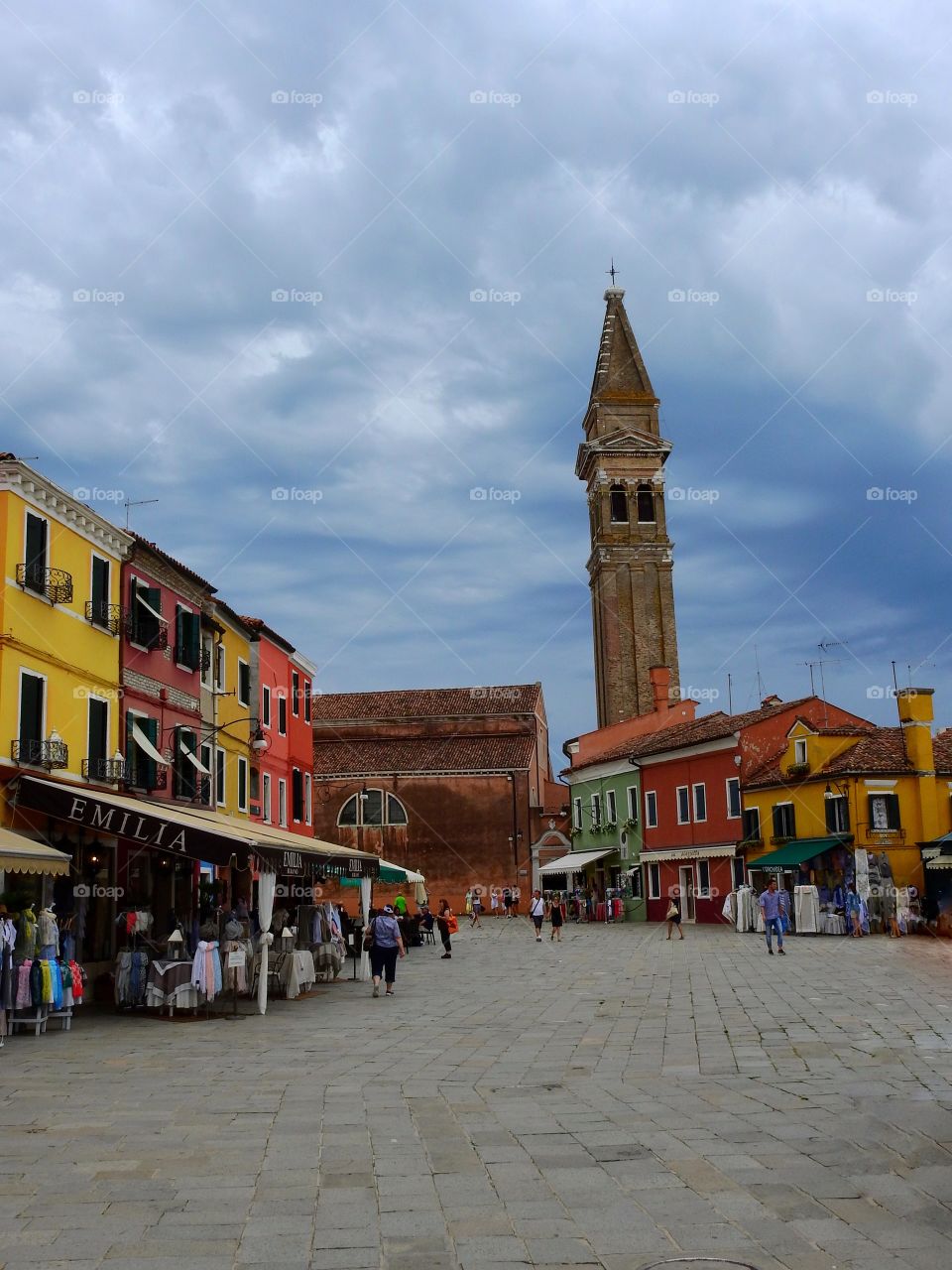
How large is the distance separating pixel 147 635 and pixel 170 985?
7.75 meters

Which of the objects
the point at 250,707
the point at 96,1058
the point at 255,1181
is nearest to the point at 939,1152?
the point at 255,1181

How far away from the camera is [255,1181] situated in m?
6.41

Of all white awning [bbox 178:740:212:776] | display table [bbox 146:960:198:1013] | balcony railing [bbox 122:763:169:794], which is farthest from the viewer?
white awning [bbox 178:740:212:776]

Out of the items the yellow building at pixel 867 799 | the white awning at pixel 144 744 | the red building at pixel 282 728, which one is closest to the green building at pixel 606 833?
the yellow building at pixel 867 799

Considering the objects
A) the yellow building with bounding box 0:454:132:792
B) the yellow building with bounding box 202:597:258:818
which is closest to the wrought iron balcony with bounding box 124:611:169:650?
the yellow building with bounding box 0:454:132:792

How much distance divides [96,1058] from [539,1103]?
4.98m

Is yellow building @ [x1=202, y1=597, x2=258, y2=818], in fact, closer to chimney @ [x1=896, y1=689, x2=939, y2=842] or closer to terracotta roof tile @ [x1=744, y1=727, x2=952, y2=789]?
terracotta roof tile @ [x1=744, y1=727, x2=952, y2=789]

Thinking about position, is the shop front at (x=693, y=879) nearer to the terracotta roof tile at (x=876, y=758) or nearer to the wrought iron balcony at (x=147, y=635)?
the terracotta roof tile at (x=876, y=758)

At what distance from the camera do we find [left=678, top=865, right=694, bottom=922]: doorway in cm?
3950

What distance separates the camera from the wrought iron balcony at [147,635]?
66.5 ft

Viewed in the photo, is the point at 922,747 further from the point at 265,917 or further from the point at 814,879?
the point at 265,917

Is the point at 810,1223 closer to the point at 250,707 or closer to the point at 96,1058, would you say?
the point at 96,1058

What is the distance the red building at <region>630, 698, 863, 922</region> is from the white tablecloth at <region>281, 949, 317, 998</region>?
1971 centimetres

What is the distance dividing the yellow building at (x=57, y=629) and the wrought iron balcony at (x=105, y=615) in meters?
0.02
